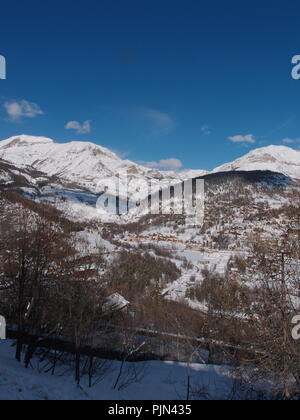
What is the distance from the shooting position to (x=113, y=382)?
17.0m

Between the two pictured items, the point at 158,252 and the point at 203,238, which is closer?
the point at 158,252

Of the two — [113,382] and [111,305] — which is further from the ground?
[111,305]

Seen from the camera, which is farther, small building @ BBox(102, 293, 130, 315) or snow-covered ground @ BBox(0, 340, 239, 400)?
small building @ BBox(102, 293, 130, 315)

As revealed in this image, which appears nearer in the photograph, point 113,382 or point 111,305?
point 113,382

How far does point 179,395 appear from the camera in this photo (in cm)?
1669

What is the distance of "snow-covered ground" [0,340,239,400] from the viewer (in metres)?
10.2

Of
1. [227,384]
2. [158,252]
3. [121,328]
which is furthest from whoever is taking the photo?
[158,252]

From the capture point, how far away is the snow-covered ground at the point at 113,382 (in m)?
10.2

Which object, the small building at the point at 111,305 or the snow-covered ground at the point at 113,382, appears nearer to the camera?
the snow-covered ground at the point at 113,382
